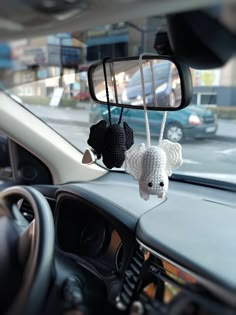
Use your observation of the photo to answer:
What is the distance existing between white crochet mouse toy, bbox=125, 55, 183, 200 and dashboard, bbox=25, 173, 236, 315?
0.21 metres

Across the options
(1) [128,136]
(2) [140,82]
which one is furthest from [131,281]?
(2) [140,82]

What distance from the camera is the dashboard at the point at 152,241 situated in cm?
113

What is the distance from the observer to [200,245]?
1.38 m

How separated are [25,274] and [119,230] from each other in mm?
578

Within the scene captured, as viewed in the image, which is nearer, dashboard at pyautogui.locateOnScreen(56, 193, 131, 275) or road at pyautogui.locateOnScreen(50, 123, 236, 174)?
dashboard at pyautogui.locateOnScreen(56, 193, 131, 275)

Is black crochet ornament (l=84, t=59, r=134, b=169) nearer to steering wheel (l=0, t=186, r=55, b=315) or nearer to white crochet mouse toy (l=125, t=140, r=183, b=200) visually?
white crochet mouse toy (l=125, t=140, r=183, b=200)

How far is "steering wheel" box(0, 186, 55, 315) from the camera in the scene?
113cm

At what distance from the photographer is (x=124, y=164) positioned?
1.42 m

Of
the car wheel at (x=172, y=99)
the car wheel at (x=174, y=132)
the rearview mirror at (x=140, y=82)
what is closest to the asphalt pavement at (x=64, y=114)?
the car wheel at (x=174, y=132)

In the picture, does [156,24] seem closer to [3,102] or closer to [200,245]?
[200,245]

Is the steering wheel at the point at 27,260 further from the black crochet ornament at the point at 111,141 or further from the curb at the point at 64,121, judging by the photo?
the curb at the point at 64,121

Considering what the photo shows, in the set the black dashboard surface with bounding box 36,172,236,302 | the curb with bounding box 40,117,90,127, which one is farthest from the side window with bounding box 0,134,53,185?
the black dashboard surface with bounding box 36,172,236,302

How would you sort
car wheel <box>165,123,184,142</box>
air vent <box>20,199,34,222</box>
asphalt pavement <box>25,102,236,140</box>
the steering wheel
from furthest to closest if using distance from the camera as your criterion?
1. asphalt pavement <box>25,102,236,140</box>
2. car wheel <box>165,123,184,142</box>
3. air vent <box>20,199,34,222</box>
4. the steering wheel

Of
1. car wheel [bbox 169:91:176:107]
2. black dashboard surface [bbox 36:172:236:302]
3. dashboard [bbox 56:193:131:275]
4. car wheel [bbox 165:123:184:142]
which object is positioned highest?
car wheel [bbox 169:91:176:107]
